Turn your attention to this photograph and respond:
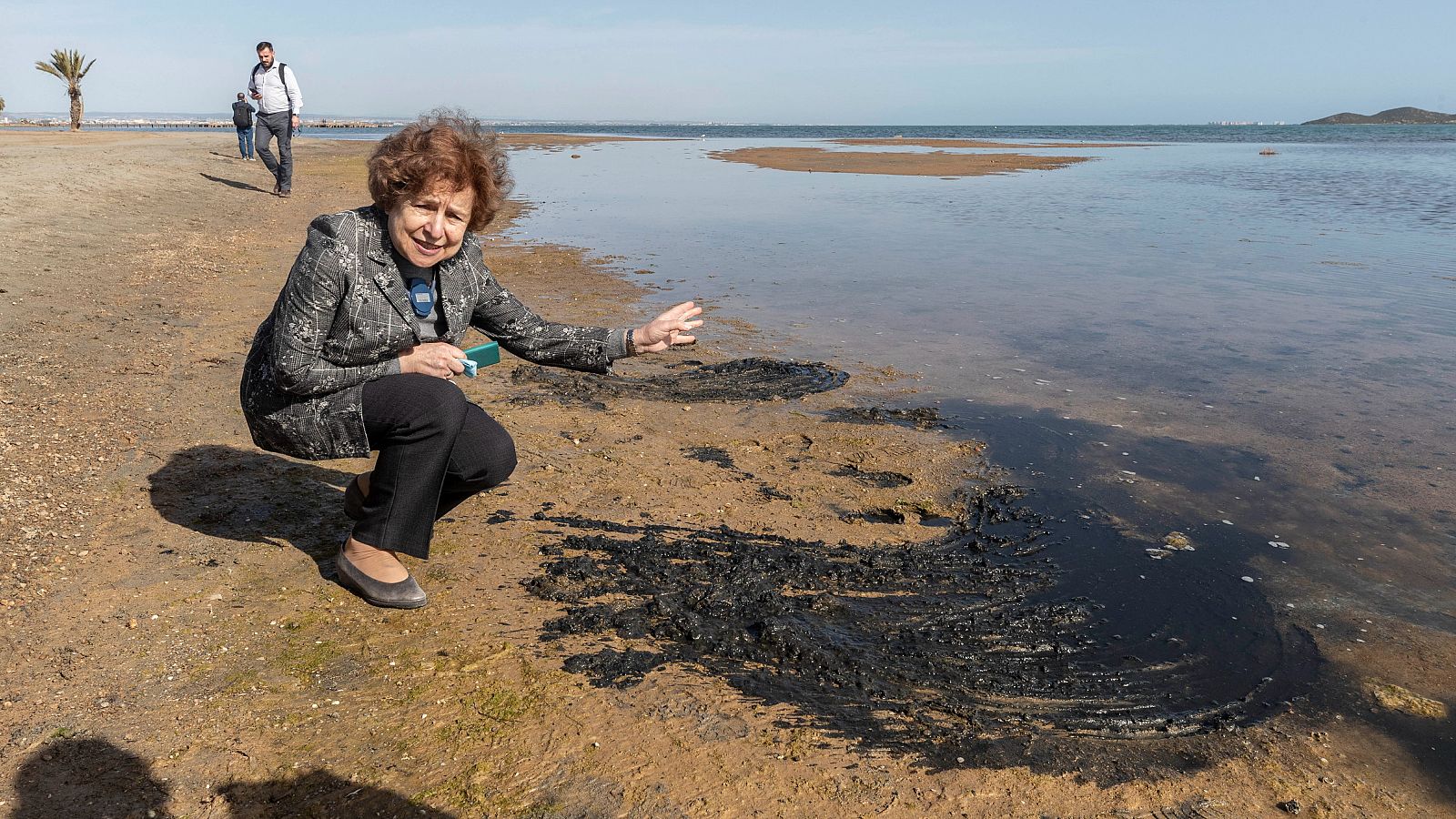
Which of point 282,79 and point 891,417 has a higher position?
point 282,79

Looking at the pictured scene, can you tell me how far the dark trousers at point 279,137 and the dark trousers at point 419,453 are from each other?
13852mm

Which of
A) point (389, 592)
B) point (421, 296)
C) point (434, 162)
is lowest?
point (389, 592)

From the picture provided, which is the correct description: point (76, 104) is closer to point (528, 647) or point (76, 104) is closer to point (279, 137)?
point (279, 137)

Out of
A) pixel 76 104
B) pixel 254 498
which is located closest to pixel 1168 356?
pixel 254 498

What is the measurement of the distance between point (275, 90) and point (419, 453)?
1388cm

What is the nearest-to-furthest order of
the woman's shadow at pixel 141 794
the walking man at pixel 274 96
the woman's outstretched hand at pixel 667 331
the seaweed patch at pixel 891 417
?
1. the woman's shadow at pixel 141 794
2. the woman's outstretched hand at pixel 667 331
3. the seaweed patch at pixel 891 417
4. the walking man at pixel 274 96

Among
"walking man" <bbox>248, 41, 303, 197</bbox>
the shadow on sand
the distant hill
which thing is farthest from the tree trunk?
the distant hill

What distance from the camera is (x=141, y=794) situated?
92.4 inches

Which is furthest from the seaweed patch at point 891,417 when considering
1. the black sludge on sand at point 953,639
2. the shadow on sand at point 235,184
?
the shadow on sand at point 235,184

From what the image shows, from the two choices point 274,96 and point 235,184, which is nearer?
point 274,96

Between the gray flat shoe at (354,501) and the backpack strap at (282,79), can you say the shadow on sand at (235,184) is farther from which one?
the gray flat shoe at (354,501)

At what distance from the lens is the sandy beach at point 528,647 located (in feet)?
8.09

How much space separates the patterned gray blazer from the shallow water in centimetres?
261

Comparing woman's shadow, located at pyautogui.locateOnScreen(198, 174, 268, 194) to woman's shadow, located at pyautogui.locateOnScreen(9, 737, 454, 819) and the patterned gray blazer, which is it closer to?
the patterned gray blazer
